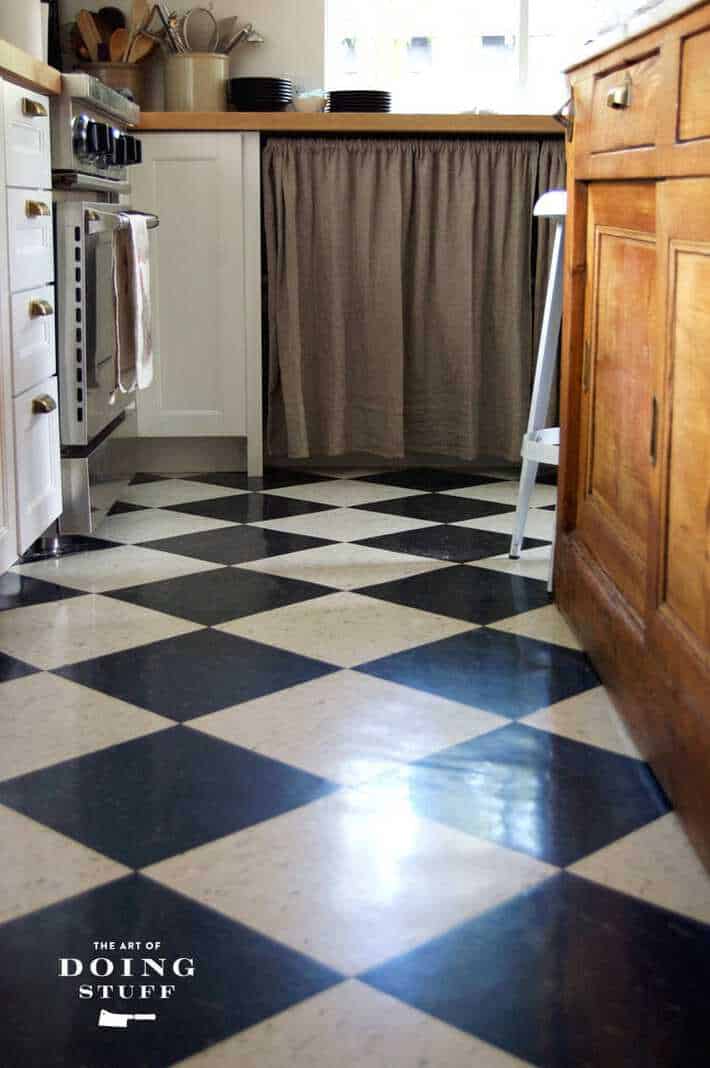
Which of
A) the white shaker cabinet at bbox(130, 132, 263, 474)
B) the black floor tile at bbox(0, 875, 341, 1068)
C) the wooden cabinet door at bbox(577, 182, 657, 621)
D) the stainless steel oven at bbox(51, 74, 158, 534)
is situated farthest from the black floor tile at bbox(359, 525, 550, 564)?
the black floor tile at bbox(0, 875, 341, 1068)

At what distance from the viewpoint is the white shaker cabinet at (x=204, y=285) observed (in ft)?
11.1

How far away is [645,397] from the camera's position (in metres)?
1.75

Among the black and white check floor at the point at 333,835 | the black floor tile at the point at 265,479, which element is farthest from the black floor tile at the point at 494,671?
the black floor tile at the point at 265,479

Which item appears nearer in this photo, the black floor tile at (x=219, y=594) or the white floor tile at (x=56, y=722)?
the white floor tile at (x=56, y=722)

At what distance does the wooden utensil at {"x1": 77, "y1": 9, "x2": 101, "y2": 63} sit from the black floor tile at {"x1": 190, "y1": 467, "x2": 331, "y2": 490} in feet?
4.04

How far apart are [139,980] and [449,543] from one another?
1745 mm

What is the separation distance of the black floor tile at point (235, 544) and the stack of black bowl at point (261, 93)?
1.34m

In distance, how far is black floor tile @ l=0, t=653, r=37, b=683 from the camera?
1.93 meters

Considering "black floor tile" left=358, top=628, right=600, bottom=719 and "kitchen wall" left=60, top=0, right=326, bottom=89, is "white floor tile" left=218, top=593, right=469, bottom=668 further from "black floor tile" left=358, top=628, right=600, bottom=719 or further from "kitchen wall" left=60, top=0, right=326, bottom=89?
"kitchen wall" left=60, top=0, right=326, bottom=89

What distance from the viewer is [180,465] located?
3.67 m

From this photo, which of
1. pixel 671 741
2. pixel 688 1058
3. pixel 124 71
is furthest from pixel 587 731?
pixel 124 71

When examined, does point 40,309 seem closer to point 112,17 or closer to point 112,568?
point 112,568

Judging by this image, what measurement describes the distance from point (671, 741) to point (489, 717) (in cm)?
33

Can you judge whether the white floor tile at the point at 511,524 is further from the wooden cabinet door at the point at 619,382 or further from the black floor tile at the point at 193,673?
the black floor tile at the point at 193,673
